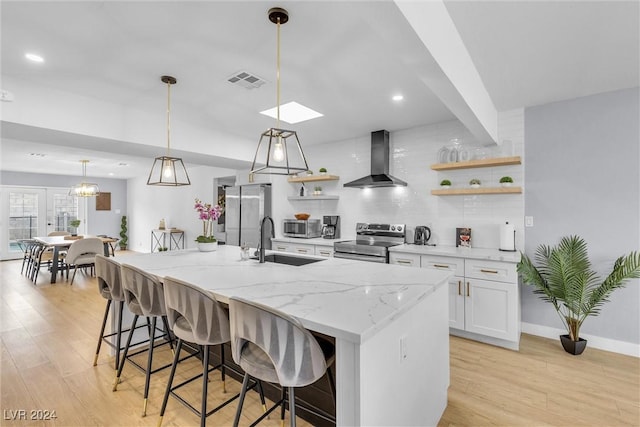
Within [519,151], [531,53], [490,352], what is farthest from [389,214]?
[531,53]

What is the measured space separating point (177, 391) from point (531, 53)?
360 centimetres

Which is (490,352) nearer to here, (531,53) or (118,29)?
(531,53)

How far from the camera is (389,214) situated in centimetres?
438

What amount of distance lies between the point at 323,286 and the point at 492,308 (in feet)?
6.95

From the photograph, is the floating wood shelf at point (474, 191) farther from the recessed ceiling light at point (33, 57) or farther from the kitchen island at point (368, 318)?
the recessed ceiling light at point (33, 57)

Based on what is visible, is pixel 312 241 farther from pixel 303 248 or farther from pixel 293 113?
pixel 293 113

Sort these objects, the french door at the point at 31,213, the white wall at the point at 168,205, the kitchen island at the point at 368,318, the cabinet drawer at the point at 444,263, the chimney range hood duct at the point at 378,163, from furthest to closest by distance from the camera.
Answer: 1. the french door at the point at 31,213
2. the white wall at the point at 168,205
3. the chimney range hood duct at the point at 378,163
4. the cabinet drawer at the point at 444,263
5. the kitchen island at the point at 368,318

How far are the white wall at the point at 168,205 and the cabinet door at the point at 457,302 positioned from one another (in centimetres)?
529

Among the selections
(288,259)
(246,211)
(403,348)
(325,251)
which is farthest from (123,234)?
(403,348)

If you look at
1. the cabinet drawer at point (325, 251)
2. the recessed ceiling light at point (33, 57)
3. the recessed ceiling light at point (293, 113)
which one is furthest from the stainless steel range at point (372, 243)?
the recessed ceiling light at point (33, 57)

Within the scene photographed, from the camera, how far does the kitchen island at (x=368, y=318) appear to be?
1.21m

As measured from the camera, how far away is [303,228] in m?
4.84

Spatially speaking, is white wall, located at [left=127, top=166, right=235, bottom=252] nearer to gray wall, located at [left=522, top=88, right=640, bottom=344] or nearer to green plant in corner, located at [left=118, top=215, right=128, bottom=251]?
green plant in corner, located at [left=118, top=215, right=128, bottom=251]
